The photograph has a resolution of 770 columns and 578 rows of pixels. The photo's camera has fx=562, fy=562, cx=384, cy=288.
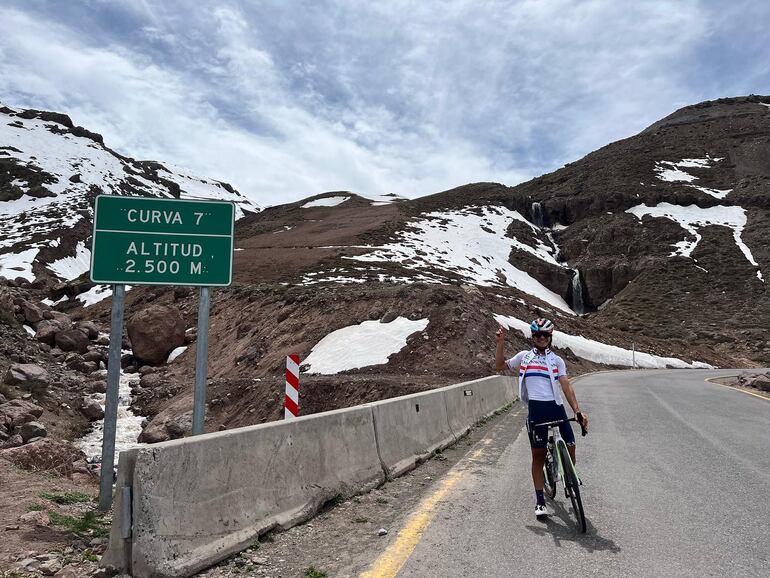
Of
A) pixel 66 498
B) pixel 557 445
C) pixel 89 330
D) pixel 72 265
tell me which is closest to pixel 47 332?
pixel 89 330

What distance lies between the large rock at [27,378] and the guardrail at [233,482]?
13.1 m

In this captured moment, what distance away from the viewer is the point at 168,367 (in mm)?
23594

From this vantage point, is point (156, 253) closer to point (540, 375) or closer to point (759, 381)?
point (540, 375)

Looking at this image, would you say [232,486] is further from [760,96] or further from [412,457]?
[760,96]

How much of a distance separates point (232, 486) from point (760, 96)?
585 ft

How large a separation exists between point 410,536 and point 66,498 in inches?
146

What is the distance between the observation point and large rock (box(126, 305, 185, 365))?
81.2ft

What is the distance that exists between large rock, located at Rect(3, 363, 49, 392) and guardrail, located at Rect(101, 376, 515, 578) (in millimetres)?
13067

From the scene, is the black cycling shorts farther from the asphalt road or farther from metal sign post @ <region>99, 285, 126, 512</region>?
metal sign post @ <region>99, 285, 126, 512</region>

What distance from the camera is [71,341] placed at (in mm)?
23016

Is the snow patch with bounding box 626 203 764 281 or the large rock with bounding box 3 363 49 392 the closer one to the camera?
the large rock with bounding box 3 363 49 392

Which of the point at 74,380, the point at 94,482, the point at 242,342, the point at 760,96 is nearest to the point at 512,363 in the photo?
the point at 94,482

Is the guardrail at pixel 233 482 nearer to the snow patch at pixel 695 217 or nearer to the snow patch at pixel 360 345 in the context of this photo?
the snow patch at pixel 360 345

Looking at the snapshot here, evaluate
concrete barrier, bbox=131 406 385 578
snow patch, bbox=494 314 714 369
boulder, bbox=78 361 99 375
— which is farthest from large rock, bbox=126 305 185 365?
concrete barrier, bbox=131 406 385 578
